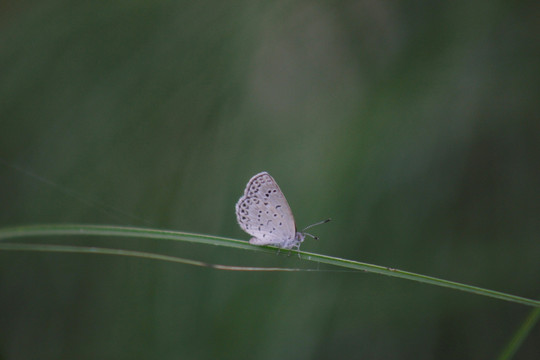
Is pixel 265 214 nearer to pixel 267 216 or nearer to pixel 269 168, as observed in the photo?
pixel 267 216

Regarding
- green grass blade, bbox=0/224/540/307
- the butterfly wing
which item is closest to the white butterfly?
the butterfly wing

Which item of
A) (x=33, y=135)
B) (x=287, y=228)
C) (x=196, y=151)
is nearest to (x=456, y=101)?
(x=287, y=228)

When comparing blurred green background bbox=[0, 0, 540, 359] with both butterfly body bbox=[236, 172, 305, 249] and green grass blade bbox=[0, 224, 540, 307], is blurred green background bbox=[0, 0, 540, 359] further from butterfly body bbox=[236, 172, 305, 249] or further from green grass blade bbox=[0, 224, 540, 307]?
green grass blade bbox=[0, 224, 540, 307]

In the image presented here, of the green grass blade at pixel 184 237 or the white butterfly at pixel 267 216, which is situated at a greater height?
the white butterfly at pixel 267 216

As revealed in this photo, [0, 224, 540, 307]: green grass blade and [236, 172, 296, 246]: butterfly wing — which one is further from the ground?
[236, 172, 296, 246]: butterfly wing

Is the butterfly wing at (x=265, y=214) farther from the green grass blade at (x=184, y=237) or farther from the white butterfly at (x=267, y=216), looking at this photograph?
the green grass blade at (x=184, y=237)

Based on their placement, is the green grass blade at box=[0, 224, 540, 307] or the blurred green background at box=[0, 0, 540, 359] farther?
the blurred green background at box=[0, 0, 540, 359]

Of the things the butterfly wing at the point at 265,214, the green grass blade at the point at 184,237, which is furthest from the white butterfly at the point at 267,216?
the green grass blade at the point at 184,237
